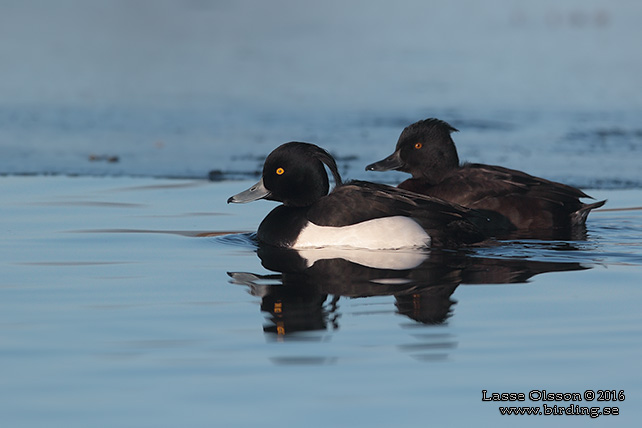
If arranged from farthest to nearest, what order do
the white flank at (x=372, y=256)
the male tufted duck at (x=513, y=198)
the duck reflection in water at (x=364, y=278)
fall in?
the male tufted duck at (x=513, y=198) → the white flank at (x=372, y=256) → the duck reflection in water at (x=364, y=278)

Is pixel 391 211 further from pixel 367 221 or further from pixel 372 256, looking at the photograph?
pixel 372 256

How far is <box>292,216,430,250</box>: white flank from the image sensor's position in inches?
270

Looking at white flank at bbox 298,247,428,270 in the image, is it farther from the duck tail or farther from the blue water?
the duck tail

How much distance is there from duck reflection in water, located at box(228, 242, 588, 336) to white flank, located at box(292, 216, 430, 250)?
0.08 m

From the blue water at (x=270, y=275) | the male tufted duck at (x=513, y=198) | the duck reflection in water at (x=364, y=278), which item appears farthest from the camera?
the male tufted duck at (x=513, y=198)

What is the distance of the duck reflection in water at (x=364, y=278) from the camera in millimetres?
4965

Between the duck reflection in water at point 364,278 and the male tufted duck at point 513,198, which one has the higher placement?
the male tufted duck at point 513,198

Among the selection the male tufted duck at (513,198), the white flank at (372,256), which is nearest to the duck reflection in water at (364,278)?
the white flank at (372,256)

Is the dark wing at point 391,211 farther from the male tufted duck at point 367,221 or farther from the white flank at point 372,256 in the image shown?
the white flank at point 372,256

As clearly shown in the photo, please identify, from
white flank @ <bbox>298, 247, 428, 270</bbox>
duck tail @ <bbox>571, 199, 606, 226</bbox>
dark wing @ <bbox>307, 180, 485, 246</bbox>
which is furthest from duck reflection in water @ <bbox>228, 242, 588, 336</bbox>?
duck tail @ <bbox>571, 199, 606, 226</bbox>

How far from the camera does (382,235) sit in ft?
22.5

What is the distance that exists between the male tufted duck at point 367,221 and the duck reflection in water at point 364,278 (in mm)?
89

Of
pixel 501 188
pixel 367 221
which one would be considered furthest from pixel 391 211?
pixel 501 188

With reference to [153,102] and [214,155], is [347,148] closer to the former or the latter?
[214,155]
